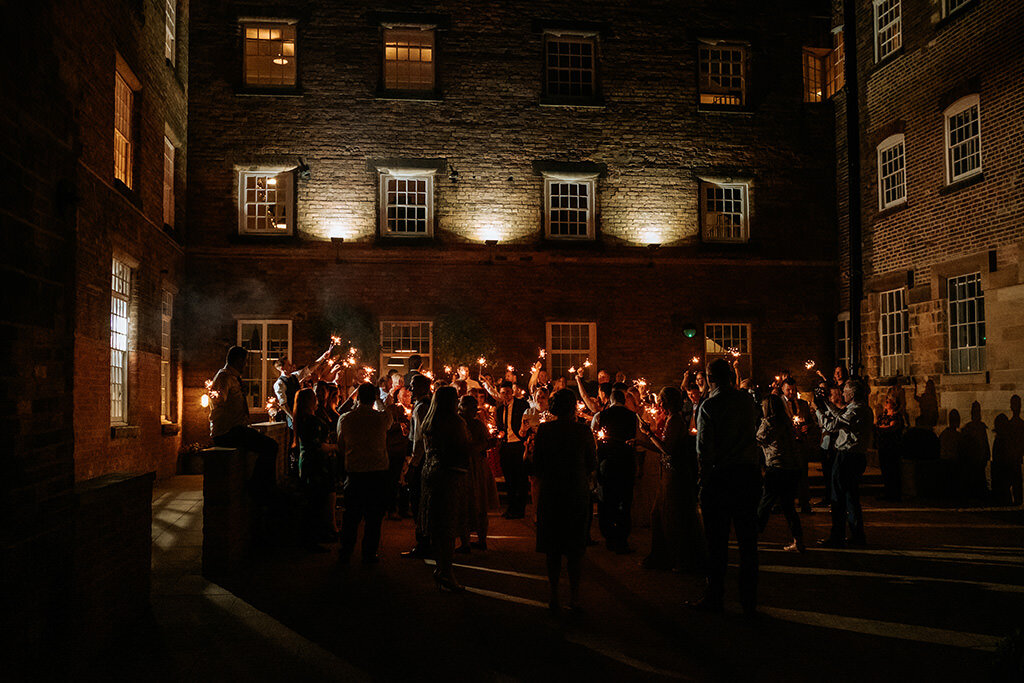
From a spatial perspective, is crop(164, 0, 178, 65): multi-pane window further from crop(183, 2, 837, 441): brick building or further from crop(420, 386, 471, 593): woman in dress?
crop(420, 386, 471, 593): woman in dress

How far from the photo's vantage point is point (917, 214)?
18266 millimetres

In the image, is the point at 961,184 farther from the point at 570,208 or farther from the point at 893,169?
the point at 570,208

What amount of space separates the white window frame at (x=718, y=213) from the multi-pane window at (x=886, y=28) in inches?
176

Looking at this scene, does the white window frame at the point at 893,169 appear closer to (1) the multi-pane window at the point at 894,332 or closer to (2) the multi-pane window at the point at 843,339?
(1) the multi-pane window at the point at 894,332

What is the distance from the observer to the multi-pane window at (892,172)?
19.2 metres

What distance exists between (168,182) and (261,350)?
4.51m

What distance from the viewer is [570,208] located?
21.5m

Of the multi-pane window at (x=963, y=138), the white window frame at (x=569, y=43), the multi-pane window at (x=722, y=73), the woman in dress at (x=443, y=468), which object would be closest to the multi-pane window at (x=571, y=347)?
the white window frame at (x=569, y=43)

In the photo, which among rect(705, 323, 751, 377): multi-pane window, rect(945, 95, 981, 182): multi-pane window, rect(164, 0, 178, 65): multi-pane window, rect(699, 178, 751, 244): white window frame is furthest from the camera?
rect(699, 178, 751, 244): white window frame

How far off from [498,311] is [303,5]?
361 inches

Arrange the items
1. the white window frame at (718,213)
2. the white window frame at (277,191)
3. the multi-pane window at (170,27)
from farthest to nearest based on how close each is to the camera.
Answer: the white window frame at (718,213), the white window frame at (277,191), the multi-pane window at (170,27)

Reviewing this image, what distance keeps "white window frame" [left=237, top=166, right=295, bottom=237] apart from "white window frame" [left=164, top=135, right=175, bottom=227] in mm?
1628

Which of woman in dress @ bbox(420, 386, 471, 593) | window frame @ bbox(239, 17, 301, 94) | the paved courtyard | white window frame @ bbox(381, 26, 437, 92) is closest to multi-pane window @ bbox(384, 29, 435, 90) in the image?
white window frame @ bbox(381, 26, 437, 92)

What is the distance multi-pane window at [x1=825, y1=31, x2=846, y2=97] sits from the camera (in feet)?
73.0
